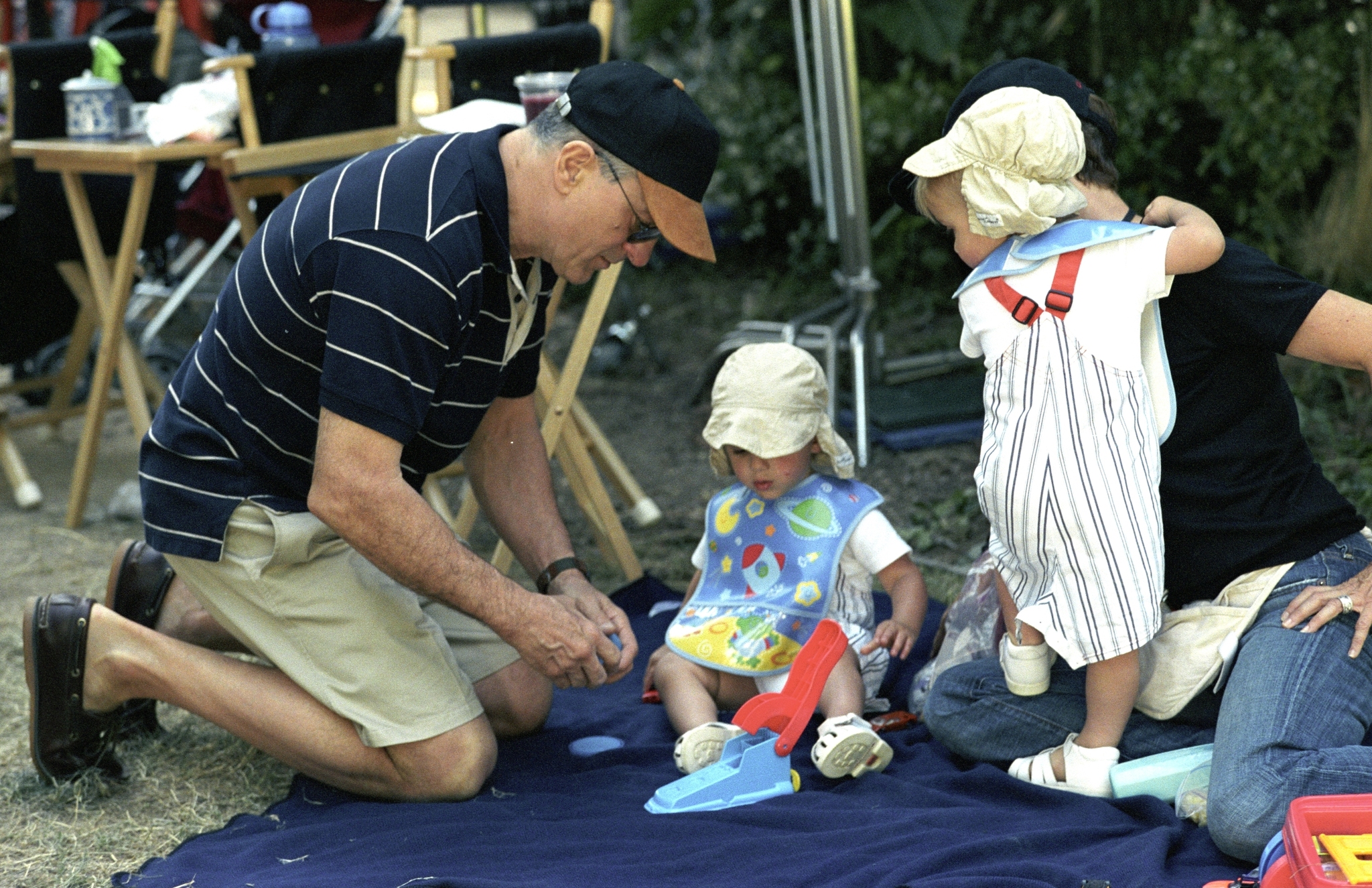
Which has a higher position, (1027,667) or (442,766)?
(1027,667)

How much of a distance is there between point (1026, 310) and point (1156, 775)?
2.63ft

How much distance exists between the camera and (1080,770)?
2.28 meters

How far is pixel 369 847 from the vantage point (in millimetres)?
2250

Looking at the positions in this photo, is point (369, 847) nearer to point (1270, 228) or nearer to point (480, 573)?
point (480, 573)

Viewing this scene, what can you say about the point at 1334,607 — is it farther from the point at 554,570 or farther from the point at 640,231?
the point at 554,570

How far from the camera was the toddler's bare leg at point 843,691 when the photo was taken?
2.61 meters

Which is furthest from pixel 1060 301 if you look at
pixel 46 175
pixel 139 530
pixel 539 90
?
pixel 46 175

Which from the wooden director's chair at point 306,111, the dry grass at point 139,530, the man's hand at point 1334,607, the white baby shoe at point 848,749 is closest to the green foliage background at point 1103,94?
the dry grass at point 139,530

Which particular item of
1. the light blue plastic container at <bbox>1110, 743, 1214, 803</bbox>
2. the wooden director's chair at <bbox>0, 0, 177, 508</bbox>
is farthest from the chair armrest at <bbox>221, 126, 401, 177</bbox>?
the light blue plastic container at <bbox>1110, 743, 1214, 803</bbox>

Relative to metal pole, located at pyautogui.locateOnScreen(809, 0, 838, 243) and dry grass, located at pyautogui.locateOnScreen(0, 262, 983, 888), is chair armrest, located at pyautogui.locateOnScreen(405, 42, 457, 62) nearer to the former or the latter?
metal pole, located at pyautogui.locateOnScreen(809, 0, 838, 243)

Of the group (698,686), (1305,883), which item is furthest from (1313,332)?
(698,686)

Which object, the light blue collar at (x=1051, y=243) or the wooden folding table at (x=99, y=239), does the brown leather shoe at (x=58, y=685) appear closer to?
the wooden folding table at (x=99, y=239)

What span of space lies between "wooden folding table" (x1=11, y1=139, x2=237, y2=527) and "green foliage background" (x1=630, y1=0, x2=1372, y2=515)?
9.20ft

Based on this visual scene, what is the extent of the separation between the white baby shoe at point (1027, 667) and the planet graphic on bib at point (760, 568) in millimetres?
621
